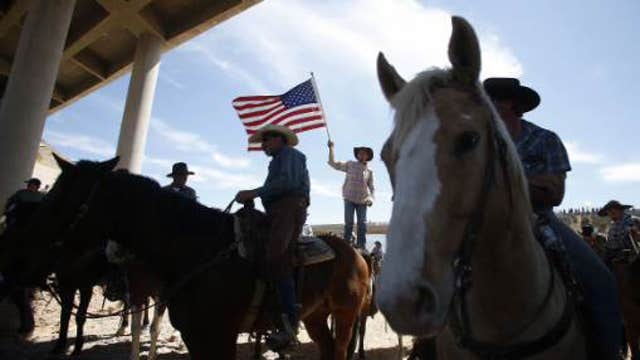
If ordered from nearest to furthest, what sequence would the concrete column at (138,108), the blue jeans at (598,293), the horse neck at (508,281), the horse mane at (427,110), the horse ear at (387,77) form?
the horse mane at (427,110)
the horse neck at (508,281)
the blue jeans at (598,293)
the horse ear at (387,77)
the concrete column at (138,108)

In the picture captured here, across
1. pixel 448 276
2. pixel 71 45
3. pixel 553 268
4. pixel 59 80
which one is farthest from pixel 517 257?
pixel 59 80

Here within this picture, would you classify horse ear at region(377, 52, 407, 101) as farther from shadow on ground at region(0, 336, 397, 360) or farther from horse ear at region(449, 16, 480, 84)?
shadow on ground at region(0, 336, 397, 360)

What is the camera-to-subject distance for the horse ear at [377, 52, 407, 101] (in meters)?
1.93

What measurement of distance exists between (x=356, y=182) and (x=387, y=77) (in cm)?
603

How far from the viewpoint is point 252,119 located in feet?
26.0

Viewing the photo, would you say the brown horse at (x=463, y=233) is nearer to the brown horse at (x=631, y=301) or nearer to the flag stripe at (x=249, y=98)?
the brown horse at (x=631, y=301)

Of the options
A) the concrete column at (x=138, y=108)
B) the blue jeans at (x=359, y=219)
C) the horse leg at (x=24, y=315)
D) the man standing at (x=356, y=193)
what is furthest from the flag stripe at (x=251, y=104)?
the horse leg at (x=24, y=315)

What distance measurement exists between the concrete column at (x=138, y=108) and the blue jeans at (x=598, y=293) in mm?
10440

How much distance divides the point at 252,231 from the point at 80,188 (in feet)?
5.51

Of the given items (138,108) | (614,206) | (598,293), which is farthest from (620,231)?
(138,108)

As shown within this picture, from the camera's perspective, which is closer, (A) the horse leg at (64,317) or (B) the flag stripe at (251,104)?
(A) the horse leg at (64,317)

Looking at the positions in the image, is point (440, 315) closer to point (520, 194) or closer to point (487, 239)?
point (487, 239)

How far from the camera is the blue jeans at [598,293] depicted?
178 cm

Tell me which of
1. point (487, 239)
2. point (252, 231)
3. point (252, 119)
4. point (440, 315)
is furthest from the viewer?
point (252, 119)
